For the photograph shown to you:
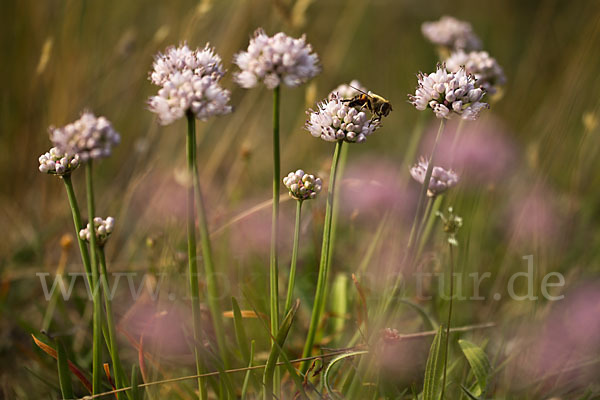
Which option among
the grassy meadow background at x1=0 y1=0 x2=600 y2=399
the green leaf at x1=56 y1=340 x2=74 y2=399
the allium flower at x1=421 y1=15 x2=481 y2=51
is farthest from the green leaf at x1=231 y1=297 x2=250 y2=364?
the allium flower at x1=421 y1=15 x2=481 y2=51

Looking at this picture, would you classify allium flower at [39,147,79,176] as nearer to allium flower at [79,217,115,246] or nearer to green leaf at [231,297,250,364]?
allium flower at [79,217,115,246]

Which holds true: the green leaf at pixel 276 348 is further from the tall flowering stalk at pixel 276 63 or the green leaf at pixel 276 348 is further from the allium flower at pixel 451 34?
the allium flower at pixel 451 34

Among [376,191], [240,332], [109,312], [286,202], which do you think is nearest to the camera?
[109,312]

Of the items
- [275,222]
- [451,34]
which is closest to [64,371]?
[275,222]

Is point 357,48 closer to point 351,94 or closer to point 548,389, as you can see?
point 351,94

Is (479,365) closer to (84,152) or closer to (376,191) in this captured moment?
(84,152)
